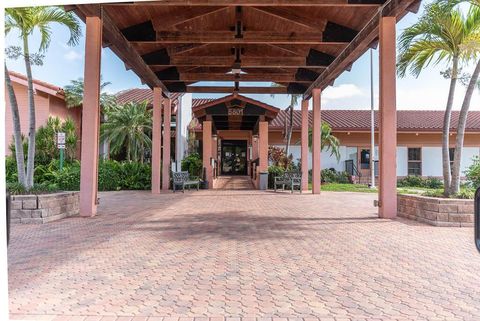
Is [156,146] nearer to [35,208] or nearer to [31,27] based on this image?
[31,27]

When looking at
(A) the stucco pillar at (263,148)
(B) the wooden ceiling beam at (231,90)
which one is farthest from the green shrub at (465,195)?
(A) the stucco pillar at (263,148)

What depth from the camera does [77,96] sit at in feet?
65.7

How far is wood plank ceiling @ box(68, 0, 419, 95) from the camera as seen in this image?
803cm

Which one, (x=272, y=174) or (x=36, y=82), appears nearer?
(x=36, y=82)

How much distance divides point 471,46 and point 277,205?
5.64 m

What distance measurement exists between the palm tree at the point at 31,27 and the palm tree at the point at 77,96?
11302mm

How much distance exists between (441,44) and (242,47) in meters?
6.17

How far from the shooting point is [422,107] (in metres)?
27.1

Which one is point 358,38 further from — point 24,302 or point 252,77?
point 24,302

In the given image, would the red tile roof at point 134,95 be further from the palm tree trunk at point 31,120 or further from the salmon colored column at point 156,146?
the palm tree trunk at point 31,120

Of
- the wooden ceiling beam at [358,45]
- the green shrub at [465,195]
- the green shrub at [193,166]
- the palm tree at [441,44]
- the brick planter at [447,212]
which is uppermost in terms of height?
the wooden ceiling beam at [358,45]

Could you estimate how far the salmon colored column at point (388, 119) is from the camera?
300 inches

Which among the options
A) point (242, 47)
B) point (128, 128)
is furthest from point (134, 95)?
point (242, 47)

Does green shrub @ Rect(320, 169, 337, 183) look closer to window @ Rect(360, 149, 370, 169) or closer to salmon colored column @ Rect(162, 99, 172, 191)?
window @ Rect(360, 149, 370, 169)
